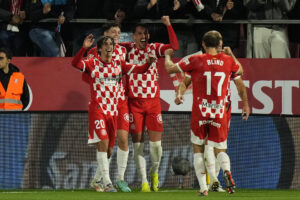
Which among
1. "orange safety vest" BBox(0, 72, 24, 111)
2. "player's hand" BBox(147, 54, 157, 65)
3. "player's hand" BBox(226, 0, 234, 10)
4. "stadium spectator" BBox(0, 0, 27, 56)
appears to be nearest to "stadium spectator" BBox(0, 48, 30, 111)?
"orange safety vest" BBox(0, 72, 24, 111)

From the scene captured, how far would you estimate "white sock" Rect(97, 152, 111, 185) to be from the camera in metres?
12.6

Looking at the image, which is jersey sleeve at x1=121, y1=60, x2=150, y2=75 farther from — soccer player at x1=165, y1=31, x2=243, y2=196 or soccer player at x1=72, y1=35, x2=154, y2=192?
soccer player at x1=165, y1=31, x2=243, y2=196

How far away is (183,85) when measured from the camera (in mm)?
12094

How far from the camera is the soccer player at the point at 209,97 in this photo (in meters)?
11.2

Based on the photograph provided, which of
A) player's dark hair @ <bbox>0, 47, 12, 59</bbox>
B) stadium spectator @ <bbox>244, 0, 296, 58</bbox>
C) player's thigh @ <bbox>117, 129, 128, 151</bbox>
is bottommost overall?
player's thigh @ <bbox>117, 129, 128, 151</bbox>

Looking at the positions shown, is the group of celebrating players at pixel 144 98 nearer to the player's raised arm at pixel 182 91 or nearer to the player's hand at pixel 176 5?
the player's raised arm at pixel 182 91

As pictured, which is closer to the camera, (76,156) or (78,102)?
(76,156)

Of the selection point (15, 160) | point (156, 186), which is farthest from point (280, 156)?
point (15, 160)

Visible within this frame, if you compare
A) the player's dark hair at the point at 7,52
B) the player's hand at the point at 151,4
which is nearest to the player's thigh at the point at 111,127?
the player's dark hair at the point at 7,52

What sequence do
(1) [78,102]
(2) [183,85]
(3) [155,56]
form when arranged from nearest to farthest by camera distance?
(2) [183,85] < (3) [155,56] < (1) [78,102]

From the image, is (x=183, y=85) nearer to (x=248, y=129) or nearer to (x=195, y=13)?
(x=248, y=129)

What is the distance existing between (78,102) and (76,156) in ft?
5.26

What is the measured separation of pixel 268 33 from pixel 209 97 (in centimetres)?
424

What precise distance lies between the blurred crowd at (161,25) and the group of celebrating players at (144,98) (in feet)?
5.94
